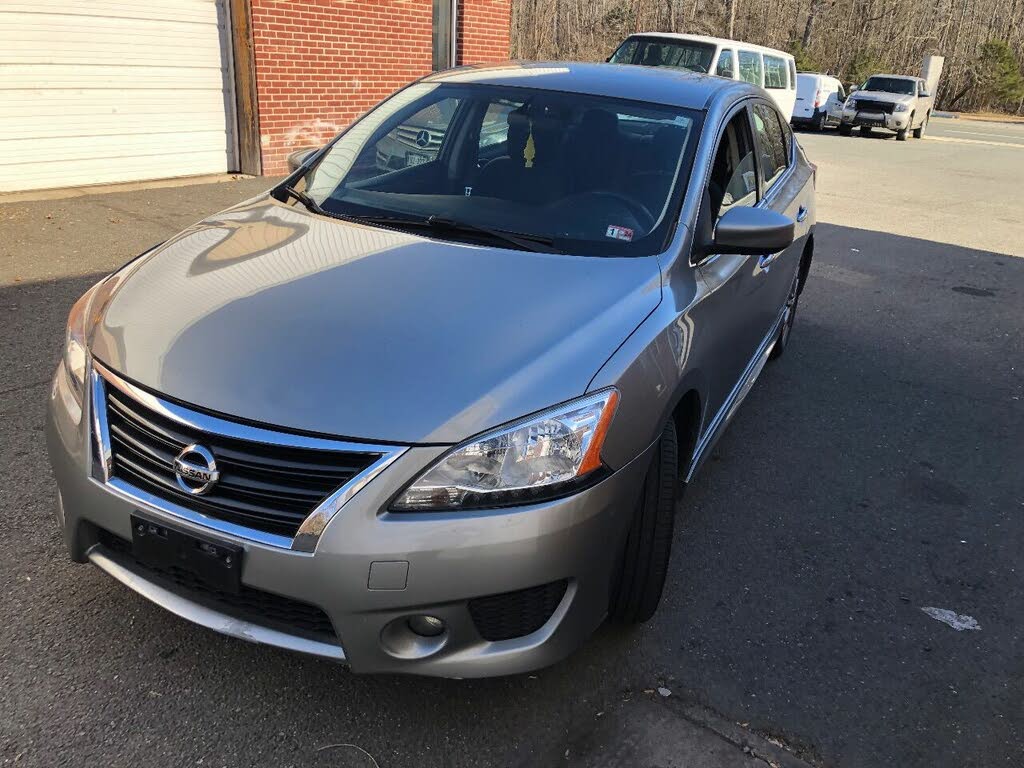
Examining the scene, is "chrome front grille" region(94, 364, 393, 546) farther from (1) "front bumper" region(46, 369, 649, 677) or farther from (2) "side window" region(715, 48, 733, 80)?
(2) "side window" region(715, 48, 733, 80)

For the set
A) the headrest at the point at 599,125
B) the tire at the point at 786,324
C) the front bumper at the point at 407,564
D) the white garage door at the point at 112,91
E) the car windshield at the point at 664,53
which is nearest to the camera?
the front bumper at the point at 407,564

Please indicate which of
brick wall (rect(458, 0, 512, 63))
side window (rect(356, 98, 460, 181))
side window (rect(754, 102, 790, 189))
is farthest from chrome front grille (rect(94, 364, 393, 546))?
brick wall (rect(458, 0, 512, 63))

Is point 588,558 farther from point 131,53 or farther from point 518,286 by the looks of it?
point 131,53

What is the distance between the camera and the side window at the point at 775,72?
55.6 feet

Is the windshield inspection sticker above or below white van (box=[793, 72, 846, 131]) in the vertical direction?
above

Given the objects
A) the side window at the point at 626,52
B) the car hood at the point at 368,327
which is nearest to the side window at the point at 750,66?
the side window at the point at 626,52

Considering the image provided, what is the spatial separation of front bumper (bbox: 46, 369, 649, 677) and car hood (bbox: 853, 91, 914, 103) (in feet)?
79.0

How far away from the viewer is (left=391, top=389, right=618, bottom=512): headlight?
6.85 ft

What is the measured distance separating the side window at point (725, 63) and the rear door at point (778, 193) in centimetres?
1019

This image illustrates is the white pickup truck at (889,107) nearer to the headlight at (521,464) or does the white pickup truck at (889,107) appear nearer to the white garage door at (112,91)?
the white garage door at (112,91)

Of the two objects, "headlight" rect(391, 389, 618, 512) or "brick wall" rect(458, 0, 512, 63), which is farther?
"brick wall" rect(458, 0, 512, 63)

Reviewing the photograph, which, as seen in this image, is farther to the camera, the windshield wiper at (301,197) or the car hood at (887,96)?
the car hood at (887,96)

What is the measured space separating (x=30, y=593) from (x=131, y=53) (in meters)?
7.33

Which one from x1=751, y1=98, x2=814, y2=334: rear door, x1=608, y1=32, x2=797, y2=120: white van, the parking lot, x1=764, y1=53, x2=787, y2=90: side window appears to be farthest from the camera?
x1=764, y1=53, x2=787, y2=90: side window
